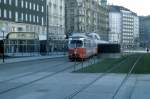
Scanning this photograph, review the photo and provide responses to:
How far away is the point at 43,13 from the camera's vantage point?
10625cm

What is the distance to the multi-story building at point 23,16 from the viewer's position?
86562mm

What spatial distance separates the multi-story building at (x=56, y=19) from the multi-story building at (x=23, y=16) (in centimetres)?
502

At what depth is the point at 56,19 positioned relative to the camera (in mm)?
116312

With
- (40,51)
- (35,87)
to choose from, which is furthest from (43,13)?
(35,87)

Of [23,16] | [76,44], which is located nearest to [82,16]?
[23,16]

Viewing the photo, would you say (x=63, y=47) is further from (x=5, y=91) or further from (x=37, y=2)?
(x=5, y=91)

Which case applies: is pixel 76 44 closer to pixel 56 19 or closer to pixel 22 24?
pixel 22 24

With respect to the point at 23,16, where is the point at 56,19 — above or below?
above

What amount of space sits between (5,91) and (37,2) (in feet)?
279

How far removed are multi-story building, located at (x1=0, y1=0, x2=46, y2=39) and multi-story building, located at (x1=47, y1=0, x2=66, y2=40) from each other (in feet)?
16.5

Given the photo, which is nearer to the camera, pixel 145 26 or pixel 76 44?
pixel 76 44

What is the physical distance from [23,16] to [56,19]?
22406 millimetres

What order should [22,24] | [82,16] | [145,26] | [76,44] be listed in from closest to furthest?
1. [76,44]
2. [145,26]
3. [22,24]
4. [82,16]

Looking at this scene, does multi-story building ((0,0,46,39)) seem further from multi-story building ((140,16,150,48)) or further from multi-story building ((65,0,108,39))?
multi-story building ((140,16,150,48))
